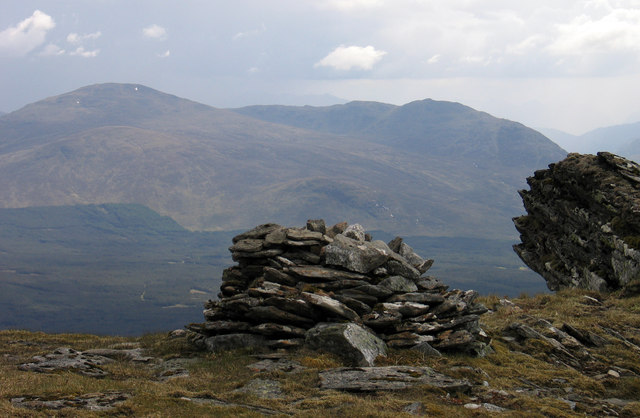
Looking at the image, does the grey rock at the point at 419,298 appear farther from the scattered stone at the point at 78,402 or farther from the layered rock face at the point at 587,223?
the layered rock face at the point at 587,223

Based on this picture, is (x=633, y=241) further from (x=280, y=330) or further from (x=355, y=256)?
(x=280, y=330)

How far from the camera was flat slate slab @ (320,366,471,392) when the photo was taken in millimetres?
19594

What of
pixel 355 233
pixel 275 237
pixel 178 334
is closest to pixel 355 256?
pixel 355 233

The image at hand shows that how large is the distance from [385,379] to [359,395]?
67.4 inches

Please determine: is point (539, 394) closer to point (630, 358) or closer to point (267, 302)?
point (630, 358)

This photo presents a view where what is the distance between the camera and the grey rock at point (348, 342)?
2327 cm

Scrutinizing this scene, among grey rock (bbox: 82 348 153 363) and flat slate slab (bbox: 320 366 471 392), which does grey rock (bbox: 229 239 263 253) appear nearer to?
grey rock (bbox: 82 348 153 363)

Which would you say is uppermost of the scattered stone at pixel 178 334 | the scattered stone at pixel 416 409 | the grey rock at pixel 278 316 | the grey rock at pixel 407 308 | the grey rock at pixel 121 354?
the grey rock at pixel 407 308

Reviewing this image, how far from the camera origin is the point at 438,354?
79.7ft

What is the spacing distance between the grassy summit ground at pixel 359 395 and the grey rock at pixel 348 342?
0.56m

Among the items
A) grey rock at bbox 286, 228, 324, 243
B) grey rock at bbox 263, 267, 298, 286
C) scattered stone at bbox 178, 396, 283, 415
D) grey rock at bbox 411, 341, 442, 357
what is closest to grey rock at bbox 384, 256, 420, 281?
grey rock at bbox 286, 228, 324, 243

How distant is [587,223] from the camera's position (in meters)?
45.0

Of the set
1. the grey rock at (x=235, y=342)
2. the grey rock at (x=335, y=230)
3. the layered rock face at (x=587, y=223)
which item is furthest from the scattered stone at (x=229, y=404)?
the layered rock face at (x=587, y=223)

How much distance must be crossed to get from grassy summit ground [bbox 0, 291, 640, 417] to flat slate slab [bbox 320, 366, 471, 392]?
37cm
